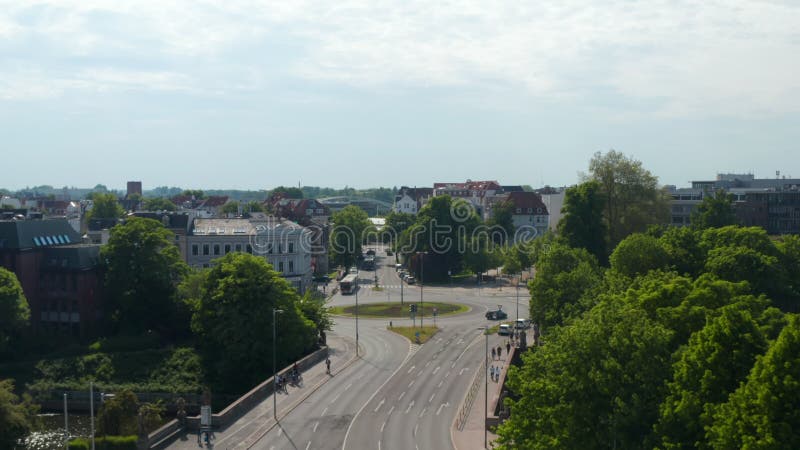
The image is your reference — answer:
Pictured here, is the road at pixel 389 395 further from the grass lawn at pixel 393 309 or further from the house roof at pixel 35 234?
the house roof at pixel 35 234

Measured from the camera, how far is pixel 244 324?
244 feet

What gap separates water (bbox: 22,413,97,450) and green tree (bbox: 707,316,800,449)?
43986mm

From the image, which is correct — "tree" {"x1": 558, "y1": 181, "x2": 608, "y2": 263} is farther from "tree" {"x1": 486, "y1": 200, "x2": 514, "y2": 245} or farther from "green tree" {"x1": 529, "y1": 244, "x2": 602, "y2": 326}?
"tree" {"x1": 486, "y1": 200, "x2": 514, "y2": 245}

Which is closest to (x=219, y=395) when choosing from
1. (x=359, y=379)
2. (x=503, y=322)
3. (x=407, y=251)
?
(x=359, y=379)

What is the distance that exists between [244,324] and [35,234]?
2754 centimetres

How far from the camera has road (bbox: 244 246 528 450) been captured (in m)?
53.9

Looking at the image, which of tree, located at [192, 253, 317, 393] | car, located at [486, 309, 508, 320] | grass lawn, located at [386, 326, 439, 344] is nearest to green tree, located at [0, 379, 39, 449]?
tree, located at [192, 253, 317, 393]

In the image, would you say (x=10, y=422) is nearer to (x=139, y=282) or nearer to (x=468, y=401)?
(x=468, y=401)

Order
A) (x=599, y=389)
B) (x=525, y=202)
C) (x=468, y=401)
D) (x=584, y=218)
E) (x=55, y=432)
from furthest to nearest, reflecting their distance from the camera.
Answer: (x=525, y=202)
(x=584, y=218)
(x=55, y=432)
(x=468, y=401)
(x=599, y=389)

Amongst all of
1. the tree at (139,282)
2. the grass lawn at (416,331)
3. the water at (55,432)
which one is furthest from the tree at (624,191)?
the water at (55,432)

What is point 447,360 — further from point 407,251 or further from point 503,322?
point 407,251

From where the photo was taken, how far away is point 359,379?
69.8m

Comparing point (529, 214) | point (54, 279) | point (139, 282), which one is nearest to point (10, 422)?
point (139, 282)

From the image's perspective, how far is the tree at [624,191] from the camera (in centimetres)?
10975
